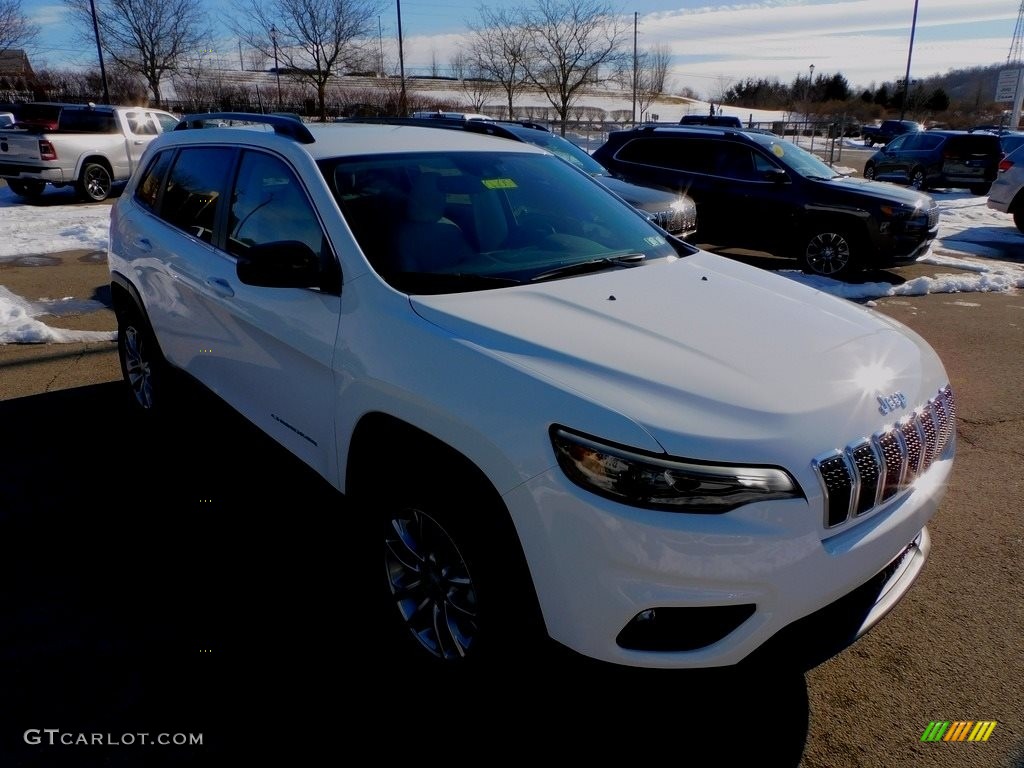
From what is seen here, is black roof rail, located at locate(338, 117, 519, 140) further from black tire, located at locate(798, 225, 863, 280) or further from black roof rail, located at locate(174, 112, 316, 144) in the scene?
black tire, located at locate(798, 225, 863, 280)

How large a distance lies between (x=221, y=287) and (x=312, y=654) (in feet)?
5.62

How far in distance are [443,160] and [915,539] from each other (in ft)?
7.88

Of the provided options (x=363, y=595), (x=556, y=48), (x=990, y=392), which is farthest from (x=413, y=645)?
(x=556, y=48)

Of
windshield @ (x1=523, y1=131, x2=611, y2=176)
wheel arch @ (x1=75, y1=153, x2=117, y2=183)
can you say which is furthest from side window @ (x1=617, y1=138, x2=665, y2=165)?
wheel arch @ (x1=75, y1=153, x2=117, y2=183)

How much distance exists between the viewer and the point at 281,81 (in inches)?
1976

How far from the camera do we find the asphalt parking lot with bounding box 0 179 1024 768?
94.4 inches

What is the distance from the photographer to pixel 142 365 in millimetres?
4848

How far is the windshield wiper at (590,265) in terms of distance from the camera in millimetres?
2965

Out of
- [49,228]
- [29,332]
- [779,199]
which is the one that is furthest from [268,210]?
[49,228]

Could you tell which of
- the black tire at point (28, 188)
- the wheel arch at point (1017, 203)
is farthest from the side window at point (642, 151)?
the black tire at point (28, 188)

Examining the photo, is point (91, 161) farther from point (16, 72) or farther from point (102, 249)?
point (16, 72)
